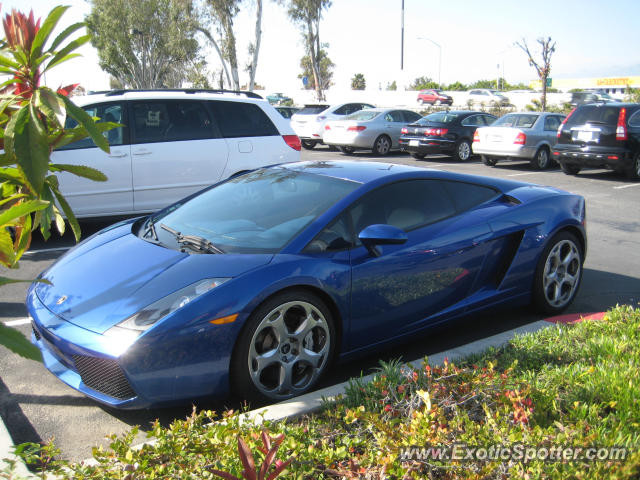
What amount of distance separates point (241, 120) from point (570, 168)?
9647 mm

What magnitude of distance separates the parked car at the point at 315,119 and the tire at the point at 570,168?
7638 millimetres

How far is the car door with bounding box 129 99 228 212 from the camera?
7.74 metres

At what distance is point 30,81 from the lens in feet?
7.70

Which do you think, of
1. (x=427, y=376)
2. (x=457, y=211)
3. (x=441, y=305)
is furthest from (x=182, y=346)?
(x=457, y=211)

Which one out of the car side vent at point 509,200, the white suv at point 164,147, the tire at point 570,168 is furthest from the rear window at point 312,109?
the car side vent at point 509,200

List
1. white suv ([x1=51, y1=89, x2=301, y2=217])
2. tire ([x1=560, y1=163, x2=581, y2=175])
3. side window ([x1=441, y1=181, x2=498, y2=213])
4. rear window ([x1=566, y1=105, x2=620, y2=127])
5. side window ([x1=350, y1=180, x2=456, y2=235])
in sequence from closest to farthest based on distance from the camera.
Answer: side window ([x1=350, y1=180, x2=456, y2=235]) → side window ([x1=441, y1=181, x2=498, y2=213]) → white suv ([x1=51, y1=89, x2=301, y2=217]) → rear window ([x1=566, y1=105, x2=620, y2=127]) → tire ([x1=560, y1=163, x2=581, y2=175])

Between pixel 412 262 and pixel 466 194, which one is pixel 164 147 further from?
pixel 412 262

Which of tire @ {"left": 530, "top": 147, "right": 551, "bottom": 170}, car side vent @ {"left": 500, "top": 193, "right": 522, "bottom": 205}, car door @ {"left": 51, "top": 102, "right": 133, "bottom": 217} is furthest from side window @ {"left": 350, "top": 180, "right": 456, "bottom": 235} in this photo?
tire @ {"left": 530, "top": 147, "right": 551, "bottom": 170}

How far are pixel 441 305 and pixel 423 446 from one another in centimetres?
200

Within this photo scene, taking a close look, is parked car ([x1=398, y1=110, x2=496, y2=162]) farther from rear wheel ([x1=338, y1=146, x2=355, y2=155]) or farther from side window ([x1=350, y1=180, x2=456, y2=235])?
side window ([x1=350, y1=180, x2=456, y2=235])

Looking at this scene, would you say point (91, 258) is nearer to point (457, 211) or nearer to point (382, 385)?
point (382, 385)

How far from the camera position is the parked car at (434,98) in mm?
53359

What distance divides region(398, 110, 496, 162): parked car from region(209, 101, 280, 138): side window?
9.91m

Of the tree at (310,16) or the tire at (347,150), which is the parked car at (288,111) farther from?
the tree at (310,16)
